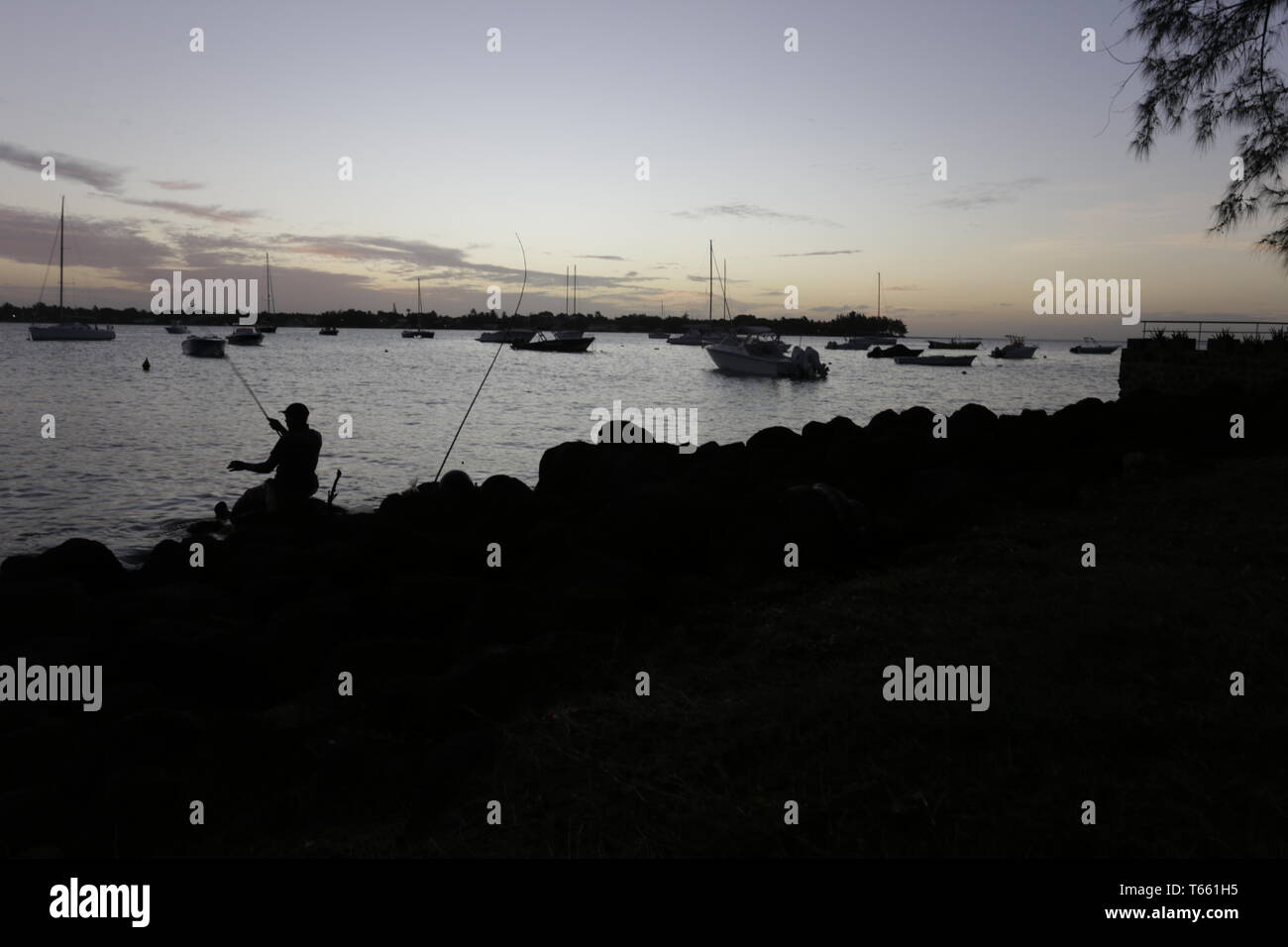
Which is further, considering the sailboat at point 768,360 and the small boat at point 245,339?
the small boat at point 245,339

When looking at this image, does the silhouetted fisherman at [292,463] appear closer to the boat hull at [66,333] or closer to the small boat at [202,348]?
the small boat at [202,348]

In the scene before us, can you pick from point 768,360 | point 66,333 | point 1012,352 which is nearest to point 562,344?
point 768,360

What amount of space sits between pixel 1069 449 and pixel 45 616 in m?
13.2

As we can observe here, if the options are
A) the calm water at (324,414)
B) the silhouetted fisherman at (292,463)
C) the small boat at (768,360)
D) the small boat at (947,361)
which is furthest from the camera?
the small boat at (947,361)

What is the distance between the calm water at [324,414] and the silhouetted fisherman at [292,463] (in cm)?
471

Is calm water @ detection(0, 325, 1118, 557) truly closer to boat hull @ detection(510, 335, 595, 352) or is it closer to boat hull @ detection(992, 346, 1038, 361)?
boat hull @ detection(510, 335, 595, 352)

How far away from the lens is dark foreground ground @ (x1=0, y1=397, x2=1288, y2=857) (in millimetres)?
3992

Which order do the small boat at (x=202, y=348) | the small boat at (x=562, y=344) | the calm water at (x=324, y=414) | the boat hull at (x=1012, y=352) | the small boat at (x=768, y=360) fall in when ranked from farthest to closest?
the boat hull at (x=1012, y=352) < the small boat at (x=562, y=344) < the small boat at (x=202, y=348) < the small boat at (x=768, y=360) < the calm water at (x=324, y=414)

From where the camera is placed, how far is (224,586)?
9.67 metres

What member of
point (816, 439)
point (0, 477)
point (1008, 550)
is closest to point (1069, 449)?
point (816, 439)

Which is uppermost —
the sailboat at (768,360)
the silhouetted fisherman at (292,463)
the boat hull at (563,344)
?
the boat hull at (563,344)

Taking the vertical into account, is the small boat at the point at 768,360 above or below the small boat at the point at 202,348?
below

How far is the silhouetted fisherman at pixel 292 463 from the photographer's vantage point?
415 inches

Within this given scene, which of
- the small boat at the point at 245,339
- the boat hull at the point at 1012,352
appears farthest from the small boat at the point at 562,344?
the boat hull at the point at 1012,352
